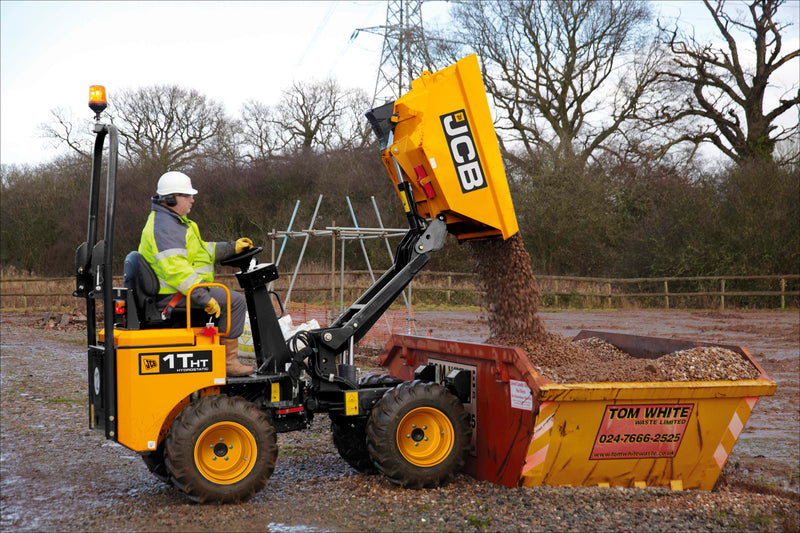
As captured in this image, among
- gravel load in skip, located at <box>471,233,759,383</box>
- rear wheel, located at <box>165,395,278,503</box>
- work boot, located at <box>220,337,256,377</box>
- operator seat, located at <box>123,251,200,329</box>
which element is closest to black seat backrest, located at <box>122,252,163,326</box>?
operator seat, located at <box>123,251,200,329</box>

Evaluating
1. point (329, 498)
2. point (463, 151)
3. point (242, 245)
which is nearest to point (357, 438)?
point (329, 498)

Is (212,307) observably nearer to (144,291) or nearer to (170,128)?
(144,291)

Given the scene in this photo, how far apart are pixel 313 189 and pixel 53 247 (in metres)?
12.1

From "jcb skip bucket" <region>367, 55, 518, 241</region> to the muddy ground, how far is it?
2033mm

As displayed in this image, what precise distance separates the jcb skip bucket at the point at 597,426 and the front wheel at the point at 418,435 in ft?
0.92

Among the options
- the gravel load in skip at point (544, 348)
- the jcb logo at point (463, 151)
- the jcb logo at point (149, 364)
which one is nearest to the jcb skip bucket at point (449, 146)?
the jcb logo at point (463, 151)

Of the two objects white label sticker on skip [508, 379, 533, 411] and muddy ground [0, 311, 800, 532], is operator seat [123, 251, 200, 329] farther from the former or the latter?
white label sticker on skip [508, 379, 533, 411]

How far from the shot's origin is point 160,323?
497 cm

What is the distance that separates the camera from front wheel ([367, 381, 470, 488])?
5172 millimetres

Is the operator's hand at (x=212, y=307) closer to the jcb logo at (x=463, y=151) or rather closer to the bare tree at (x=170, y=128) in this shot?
the jcb logo at (x=463, y=151)

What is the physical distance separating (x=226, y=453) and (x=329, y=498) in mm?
767

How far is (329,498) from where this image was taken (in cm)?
509

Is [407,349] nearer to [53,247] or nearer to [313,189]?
[313,189]

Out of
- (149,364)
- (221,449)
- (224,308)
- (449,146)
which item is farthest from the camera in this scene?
(449,146)
